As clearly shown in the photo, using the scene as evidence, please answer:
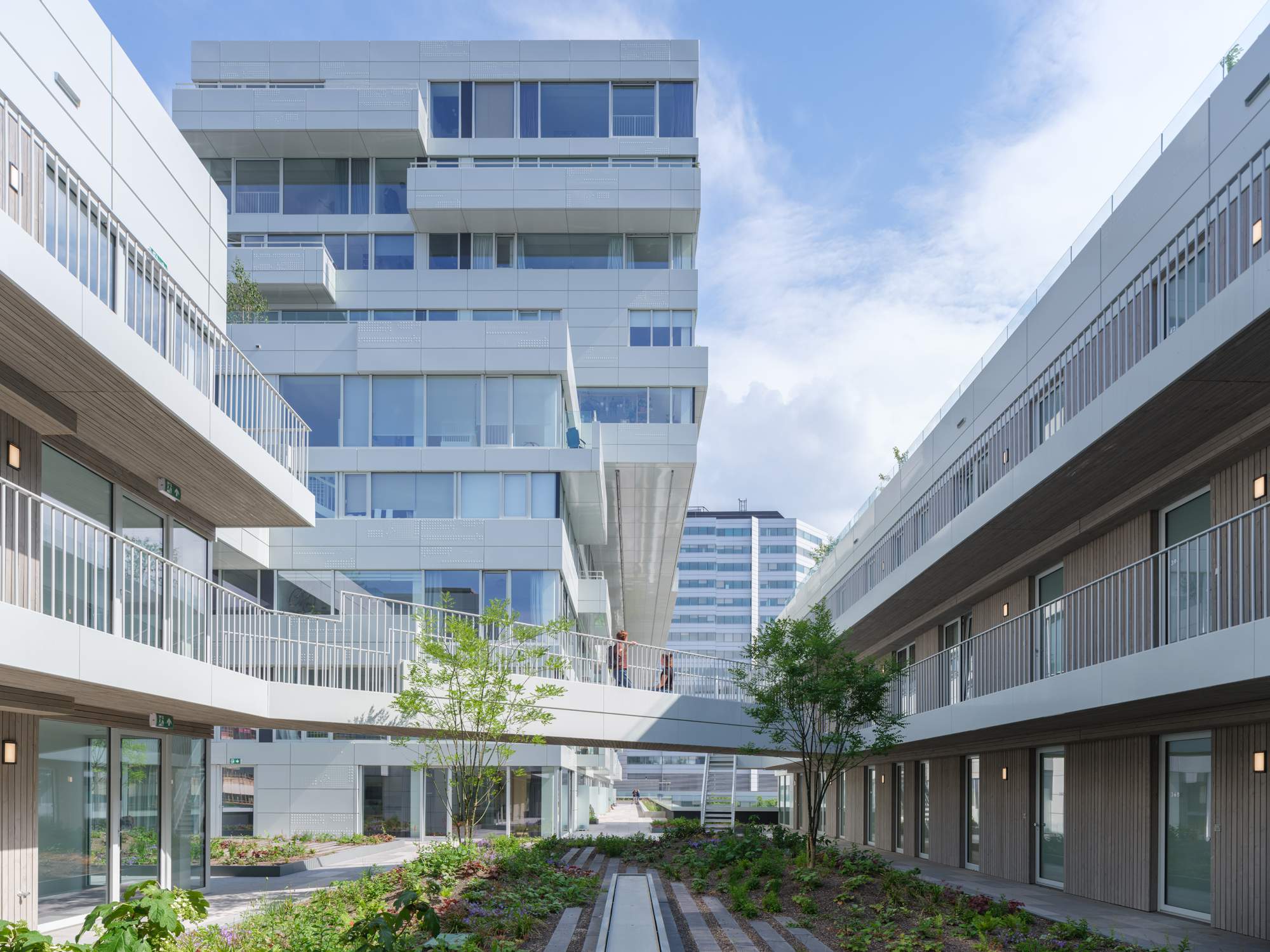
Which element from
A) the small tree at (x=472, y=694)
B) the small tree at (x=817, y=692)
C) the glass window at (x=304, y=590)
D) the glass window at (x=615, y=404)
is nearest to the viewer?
the small tree at (x=472, y=694)

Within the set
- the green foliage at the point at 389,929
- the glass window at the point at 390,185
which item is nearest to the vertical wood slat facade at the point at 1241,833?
the green foliage at the point at 389,929

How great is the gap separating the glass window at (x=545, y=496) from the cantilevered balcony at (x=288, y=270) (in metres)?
10.7

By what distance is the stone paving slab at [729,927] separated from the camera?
12266 mm

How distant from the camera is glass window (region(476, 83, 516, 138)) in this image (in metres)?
37.6

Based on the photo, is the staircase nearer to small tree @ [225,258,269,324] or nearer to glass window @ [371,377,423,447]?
glass window @ [371,377,423,447]

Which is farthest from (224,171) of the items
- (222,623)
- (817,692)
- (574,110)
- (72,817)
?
(72,817)

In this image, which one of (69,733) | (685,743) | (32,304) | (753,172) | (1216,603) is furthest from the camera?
(685,743)

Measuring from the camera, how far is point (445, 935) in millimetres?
10836

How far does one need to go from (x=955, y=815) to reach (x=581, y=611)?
1254 cm

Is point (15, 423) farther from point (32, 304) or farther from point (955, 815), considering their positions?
point (955, 815)

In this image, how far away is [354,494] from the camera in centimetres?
2880

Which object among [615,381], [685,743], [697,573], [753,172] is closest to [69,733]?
[685,743]

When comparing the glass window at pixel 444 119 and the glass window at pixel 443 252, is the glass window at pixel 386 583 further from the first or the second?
the glass window at pixel 444 119

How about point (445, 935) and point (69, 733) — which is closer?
point (445, 935)
